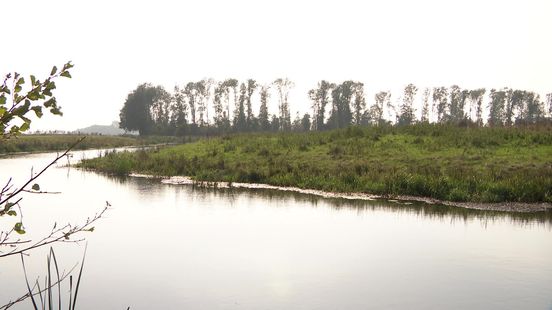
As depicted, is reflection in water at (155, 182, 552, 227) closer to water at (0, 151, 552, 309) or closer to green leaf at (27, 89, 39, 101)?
water at (0, 151, 552, 309)

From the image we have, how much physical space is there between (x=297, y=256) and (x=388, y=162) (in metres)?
14.5

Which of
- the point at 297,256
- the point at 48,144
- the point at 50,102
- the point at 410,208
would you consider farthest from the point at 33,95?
the point at 48,144

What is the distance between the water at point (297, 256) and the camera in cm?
777

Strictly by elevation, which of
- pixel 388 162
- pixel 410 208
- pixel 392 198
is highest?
pixel 388 162

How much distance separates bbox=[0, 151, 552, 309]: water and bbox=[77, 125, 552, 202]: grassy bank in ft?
8.31

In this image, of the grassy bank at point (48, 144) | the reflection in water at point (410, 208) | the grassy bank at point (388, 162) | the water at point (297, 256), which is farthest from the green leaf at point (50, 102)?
the grassy bank at point (48, 144)

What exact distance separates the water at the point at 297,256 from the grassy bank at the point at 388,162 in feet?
8.31

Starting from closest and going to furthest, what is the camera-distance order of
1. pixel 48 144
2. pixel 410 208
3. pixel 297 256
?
pixel 297 256 < pixel 410 208 < pixel 48 144

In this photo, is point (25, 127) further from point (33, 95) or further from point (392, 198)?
point (392, 198)

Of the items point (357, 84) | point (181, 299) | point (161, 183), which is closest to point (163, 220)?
point (181, 299)

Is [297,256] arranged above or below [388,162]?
below

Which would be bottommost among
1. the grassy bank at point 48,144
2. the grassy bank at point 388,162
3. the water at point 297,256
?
the water at point 297,256

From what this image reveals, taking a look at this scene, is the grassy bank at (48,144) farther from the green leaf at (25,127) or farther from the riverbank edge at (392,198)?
the green leaf at (25,127)

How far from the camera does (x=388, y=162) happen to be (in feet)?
77.5
